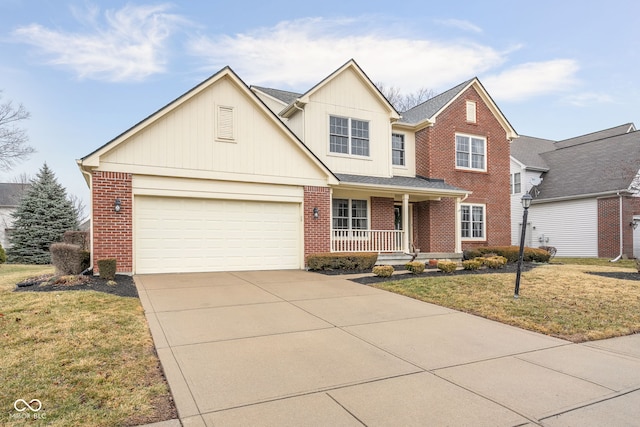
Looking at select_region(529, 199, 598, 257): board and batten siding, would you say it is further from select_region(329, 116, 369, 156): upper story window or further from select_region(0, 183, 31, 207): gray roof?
select_region(0, 183, 31, 207): gray roof

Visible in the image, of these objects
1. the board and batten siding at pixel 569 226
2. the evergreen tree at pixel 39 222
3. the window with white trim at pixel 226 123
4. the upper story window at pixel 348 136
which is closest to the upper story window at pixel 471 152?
the upper story window at pixel 348 136

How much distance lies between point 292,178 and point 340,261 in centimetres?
315

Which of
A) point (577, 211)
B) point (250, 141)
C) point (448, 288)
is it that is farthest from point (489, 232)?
point (250, 141)

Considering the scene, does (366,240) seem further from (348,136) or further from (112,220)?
(112,220)

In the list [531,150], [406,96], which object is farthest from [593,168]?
[406,96]

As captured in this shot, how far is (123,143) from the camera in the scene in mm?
10664

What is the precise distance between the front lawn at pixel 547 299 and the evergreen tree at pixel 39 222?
2193 centimetres

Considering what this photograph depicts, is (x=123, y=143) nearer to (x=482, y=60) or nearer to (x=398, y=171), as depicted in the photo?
(x=398, y=171)

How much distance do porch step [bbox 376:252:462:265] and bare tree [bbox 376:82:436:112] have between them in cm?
2318

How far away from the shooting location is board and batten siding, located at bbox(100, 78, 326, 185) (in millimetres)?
10938

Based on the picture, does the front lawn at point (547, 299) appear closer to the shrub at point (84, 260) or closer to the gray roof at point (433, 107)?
the shrub at point (84, 260)

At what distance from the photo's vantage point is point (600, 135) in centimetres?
2889

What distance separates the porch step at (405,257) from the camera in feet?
48.4

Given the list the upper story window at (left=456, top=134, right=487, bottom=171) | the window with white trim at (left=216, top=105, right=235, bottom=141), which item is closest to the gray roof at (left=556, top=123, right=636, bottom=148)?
the upper story window at (left=456, top=134, right=487, bottom=171)
